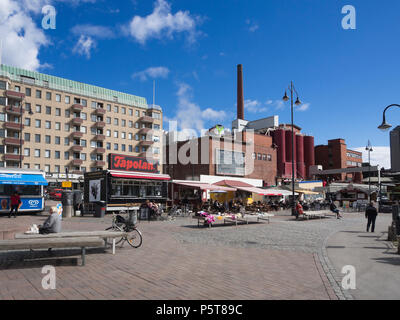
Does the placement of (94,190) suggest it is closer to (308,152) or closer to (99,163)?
(99,163)

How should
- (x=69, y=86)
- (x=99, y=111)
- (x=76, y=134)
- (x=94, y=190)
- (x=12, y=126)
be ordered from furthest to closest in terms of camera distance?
(x=69, y=86)
(x=99, y=111)
(x=76, y=134)
(x=12, y=126)
(x=94, y=190)

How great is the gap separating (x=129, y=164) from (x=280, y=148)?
1650 inches

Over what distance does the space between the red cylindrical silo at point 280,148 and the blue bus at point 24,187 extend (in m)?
45.8

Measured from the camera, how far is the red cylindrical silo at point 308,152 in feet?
246

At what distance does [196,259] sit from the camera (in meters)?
7.87

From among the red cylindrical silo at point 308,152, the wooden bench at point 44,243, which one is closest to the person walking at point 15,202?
A: the wooden bench at point 44,243

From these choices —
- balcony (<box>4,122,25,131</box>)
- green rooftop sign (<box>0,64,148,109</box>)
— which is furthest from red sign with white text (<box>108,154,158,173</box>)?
green rooftop sign (<box>0,64,148,109</box>)

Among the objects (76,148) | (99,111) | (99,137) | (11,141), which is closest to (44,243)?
(11,141)

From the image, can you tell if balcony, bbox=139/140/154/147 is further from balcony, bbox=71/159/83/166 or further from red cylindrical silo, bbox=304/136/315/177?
red cylindrical silo, bbox=304/136/315/177

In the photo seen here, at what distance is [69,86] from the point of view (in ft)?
207

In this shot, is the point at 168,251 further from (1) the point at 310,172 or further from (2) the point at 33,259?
(1) the point at 310,172

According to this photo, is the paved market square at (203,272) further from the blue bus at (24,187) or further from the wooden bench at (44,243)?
the blue bus at (24,187)

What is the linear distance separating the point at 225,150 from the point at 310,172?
39.2 m
